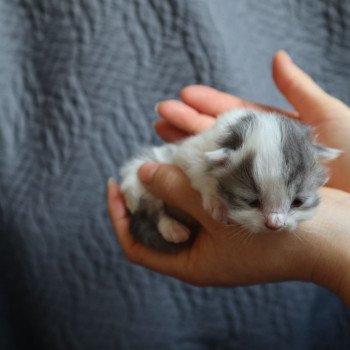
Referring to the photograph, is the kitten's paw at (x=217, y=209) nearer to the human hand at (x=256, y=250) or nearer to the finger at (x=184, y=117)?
the human hand at (x=256, y=250)

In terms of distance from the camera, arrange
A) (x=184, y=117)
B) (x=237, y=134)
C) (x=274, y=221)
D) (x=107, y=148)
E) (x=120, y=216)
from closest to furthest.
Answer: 1. (x=274, y=221)
2. (x=237, y=134)
3. (x=120, y=216)
4. (x=184, y=117)
5. (x=107, y=148)

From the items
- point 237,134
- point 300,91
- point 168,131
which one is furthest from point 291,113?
point 237,134

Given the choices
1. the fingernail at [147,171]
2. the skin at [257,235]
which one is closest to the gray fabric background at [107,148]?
the skin at [257,235]

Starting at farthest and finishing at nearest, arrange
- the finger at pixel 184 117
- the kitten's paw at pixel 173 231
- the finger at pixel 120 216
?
the finger at pixel 184 117 < the finger at pixel 120 216 < the kitten's paw at pixel 173 231

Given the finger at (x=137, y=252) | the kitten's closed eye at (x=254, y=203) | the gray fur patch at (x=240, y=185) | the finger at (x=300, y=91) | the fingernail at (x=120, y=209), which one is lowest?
the finger at (x=137, y=252)

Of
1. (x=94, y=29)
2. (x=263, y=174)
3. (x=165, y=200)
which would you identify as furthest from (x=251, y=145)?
(x=94, y=29)

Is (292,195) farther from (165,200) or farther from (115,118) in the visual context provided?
(115,118)

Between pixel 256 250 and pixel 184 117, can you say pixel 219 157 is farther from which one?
pixel 184 117
